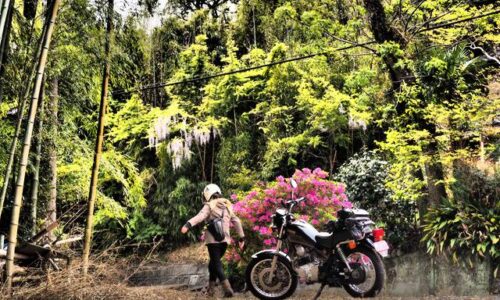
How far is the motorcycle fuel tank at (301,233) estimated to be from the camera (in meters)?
4.92

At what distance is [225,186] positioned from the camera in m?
11.0

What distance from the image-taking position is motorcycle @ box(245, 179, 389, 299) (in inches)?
180

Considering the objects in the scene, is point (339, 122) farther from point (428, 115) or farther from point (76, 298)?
point (76, 298)

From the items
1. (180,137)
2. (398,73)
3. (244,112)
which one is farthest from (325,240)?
(180,137)

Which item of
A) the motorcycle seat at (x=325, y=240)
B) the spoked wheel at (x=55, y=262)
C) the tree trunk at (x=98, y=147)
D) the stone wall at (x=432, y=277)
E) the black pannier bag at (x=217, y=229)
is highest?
the tree trunk at (x=98, y=147)

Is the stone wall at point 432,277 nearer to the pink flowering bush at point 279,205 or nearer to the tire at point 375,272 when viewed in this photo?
the pink flowering bush at point 279,205

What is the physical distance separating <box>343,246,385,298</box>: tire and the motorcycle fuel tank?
15.8 inches

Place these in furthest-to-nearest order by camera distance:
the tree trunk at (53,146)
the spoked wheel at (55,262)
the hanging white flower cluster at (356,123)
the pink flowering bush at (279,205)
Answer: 1. the hanging white flower cluster at (356,123)
2. the pink flowering bush at (279,205)
3. the tree trunk at (53,146)
4. the spoked wheel at (55,262)

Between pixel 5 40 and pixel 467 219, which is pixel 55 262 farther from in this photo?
pixel 467 219

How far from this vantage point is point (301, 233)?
4945 millimetres

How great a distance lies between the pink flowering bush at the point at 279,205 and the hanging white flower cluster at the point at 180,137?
15.4 ft

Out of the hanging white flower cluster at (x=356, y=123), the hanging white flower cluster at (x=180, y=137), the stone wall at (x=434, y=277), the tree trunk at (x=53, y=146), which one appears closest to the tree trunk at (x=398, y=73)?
the stone wall at (x=434, y=277)

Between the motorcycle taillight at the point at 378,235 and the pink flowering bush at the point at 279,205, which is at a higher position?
the pink flowering bush at the point at 279,205

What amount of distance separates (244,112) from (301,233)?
6.80 meters
